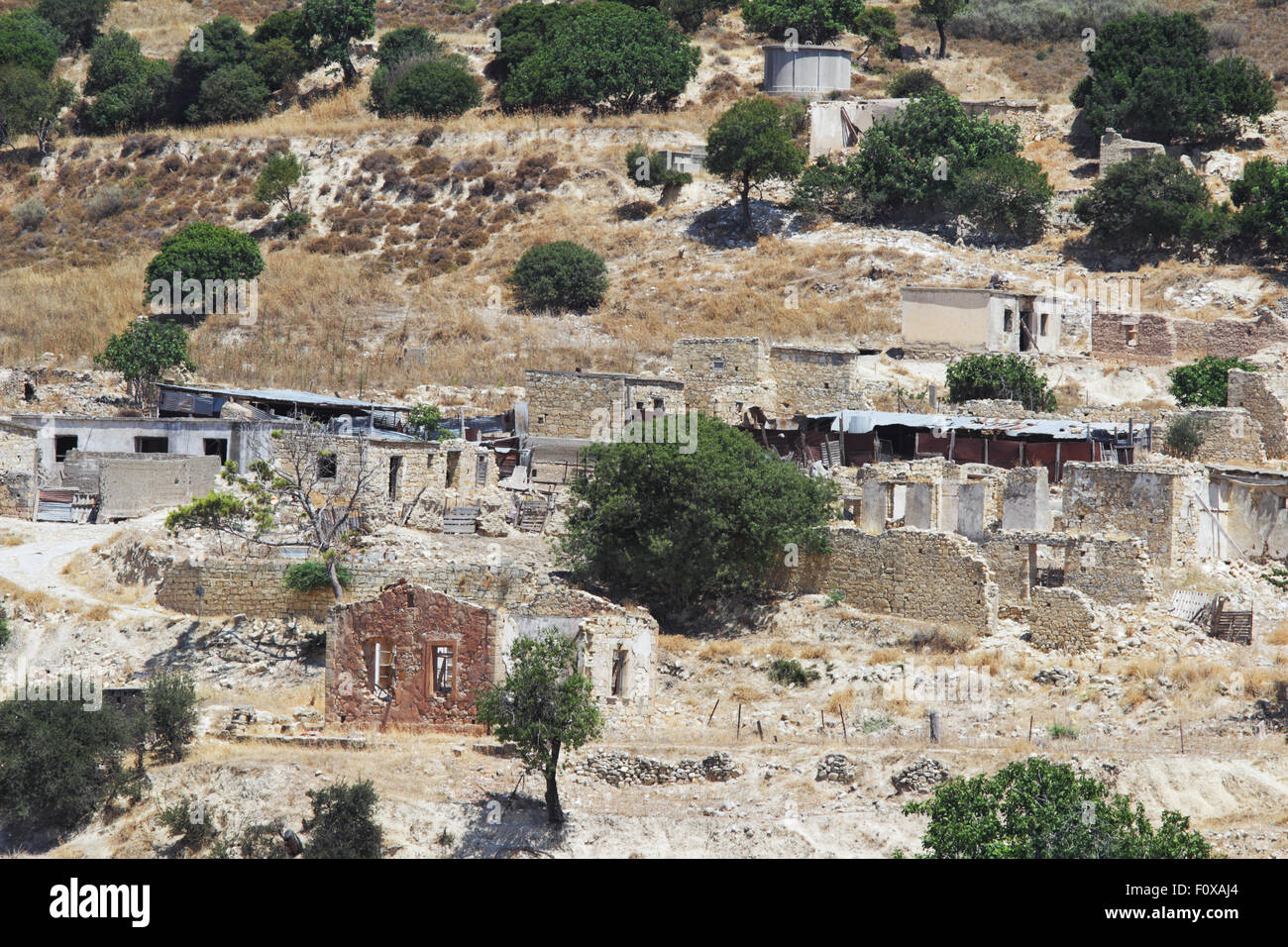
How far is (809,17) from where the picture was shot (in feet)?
273

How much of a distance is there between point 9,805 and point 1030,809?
48.6ft

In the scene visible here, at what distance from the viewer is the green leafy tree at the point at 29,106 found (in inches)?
3164

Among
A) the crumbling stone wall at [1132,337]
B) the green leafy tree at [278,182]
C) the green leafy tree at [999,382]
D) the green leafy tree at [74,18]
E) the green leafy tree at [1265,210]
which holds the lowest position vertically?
the green leafy tree at [999,382]

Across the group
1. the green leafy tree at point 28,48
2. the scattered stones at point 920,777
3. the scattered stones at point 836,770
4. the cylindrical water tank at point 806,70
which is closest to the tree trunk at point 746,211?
the cylindrical water tank at point 806,70

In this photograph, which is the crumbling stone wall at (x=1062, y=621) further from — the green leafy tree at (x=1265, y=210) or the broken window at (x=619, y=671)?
the green leafy tree at (x=1265, y=210)

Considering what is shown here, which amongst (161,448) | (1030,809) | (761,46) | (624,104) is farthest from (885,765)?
(761,46)

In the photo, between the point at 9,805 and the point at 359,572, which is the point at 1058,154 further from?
the point at 9,805

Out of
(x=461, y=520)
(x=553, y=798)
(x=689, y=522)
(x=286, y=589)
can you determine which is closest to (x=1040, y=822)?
(x=553, y=798)

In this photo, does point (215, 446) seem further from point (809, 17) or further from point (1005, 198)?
point (809, 17)

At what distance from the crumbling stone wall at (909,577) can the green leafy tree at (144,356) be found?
22025 mm

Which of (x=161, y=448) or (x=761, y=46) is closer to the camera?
(x=161, y=448)

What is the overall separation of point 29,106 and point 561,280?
103 feet

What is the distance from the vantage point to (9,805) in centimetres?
2864

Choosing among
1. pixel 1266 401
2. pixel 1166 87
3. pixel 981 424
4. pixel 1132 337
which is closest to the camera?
pixel 981 424
